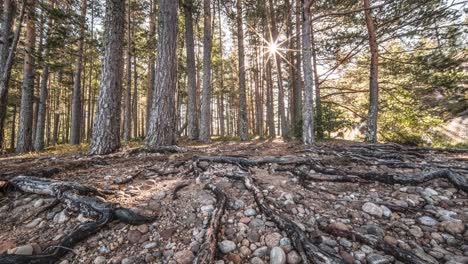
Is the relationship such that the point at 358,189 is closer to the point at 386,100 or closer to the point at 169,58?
the point at 169,58

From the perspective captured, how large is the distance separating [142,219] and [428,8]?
921 centimetres

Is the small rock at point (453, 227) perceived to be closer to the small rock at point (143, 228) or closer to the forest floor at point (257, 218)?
the forest floor at point (257, 218)

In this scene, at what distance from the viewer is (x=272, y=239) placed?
173cm

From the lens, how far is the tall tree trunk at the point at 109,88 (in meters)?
4.87

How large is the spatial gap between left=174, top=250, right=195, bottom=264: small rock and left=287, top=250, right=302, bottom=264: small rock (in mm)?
767

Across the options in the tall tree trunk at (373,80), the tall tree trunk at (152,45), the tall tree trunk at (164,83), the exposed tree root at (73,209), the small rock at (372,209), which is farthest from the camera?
the tall tree trunk at (152,45)

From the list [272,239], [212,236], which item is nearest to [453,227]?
[272,239]

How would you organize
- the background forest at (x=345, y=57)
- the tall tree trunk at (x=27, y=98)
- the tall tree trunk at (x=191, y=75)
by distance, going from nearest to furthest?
1. the background forest at (x=345, y=57)
2. the tall tree trunk at (x=27, y=98)
3. the tall tree trunk at (x=191, y=75)

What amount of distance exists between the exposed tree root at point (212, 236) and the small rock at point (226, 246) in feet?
0.19

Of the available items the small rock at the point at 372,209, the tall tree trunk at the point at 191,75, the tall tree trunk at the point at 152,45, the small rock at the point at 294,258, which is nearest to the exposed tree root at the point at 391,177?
the small rock at the point at 372,209

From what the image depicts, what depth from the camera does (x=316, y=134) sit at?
30.7ft

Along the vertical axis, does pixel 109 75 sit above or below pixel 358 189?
above

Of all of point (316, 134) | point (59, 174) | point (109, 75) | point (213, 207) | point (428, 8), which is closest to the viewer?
point (213, 207)

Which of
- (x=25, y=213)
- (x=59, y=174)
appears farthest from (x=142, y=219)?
(x=59, y=174)
